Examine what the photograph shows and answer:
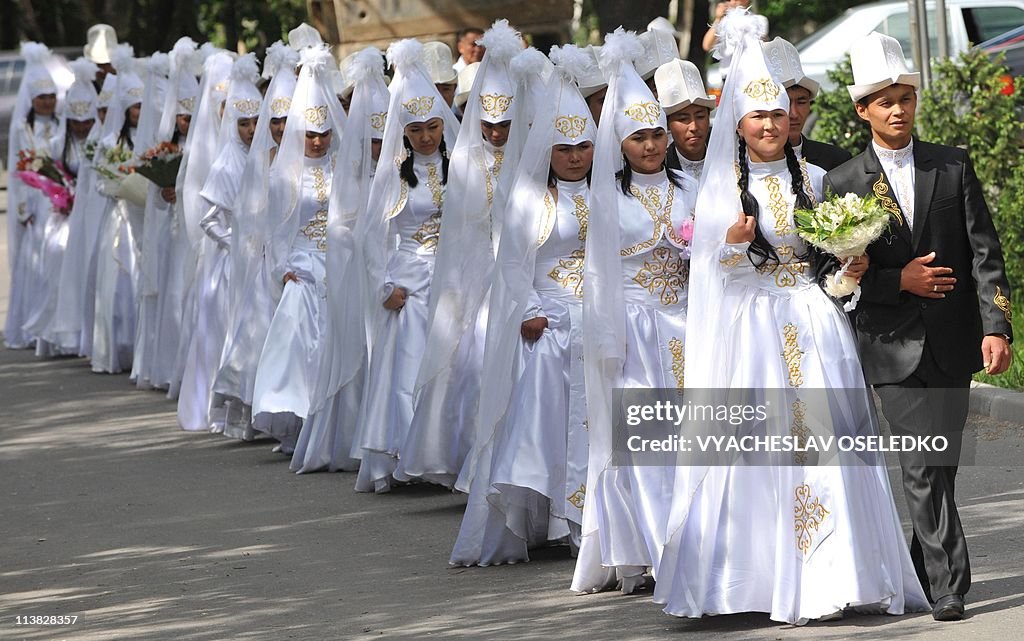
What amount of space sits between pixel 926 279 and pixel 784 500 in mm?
896

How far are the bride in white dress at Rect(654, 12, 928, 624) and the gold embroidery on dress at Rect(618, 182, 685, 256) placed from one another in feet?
2.37

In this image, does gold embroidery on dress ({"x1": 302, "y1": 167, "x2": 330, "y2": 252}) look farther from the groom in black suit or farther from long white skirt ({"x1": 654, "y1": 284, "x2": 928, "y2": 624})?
the groom in black suit

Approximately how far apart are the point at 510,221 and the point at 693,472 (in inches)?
66.1

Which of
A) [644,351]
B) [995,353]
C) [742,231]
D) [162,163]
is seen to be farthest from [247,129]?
[995,353]

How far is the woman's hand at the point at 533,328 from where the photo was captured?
25.1 ft

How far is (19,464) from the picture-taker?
1078cm

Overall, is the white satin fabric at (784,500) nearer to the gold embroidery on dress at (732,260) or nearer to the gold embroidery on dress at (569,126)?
the gold embroidery on dress at (732,260)

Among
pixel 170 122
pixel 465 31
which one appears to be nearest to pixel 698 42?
pixel 465 31

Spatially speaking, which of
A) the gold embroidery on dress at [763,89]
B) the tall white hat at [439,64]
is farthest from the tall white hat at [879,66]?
the tall white hat at [439,64]

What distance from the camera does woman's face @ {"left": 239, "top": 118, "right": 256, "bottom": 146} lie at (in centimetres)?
1184

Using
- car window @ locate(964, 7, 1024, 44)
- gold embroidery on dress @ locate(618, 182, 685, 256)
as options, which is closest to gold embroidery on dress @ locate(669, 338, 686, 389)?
gold embroidery on dress @ locate(618, 182, 685, 256)

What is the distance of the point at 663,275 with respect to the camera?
7.30 meters

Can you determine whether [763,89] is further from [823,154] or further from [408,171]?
[408,171]

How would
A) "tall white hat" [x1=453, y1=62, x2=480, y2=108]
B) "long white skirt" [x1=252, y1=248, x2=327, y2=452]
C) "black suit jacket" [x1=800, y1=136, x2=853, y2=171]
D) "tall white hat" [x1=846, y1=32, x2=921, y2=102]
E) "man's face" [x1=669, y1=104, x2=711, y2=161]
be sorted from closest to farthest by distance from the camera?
"tall white hat" [x1=846, y1=32, x2=921, y2=102]
"man's face" [x1=669, y1=104, x2=711, y2=161]
"black suit jacket" [x1=800, y1=136, x2=853, y2=171]
"long white skirt" [x1=252, y1=248, x2=327, y2=452]
"tall white hat" [x1=453, y1=62, x2=480, y2=108]
